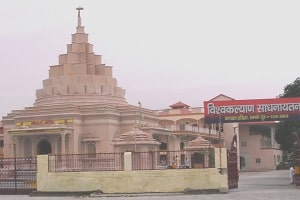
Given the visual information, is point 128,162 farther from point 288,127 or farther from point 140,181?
point 288,127

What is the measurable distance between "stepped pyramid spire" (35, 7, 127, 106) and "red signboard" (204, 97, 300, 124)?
87.5ft

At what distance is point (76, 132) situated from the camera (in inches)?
2062

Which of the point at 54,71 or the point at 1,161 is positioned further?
the point at 54,71

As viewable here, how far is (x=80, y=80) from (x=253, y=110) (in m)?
29.0

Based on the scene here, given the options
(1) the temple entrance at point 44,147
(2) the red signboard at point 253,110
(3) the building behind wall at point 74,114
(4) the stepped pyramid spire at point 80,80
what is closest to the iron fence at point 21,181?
(2) the red signboard at point 253,110

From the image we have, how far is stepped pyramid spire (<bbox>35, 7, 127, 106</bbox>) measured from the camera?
5534 cm

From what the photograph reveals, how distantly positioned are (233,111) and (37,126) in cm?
2661

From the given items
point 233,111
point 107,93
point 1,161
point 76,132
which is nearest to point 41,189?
point 1,161

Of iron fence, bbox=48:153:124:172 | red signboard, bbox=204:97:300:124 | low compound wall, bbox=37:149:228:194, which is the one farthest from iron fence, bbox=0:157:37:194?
red signboard, bbox=204:97:300:124

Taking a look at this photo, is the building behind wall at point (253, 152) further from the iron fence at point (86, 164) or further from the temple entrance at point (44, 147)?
the iron fence at point (86, 164)

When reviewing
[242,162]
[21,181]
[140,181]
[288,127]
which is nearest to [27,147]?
[288,127]

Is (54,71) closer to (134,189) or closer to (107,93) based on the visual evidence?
(107,93)

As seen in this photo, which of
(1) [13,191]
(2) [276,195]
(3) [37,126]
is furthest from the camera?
(3) [37,126]

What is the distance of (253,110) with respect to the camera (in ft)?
96.7
